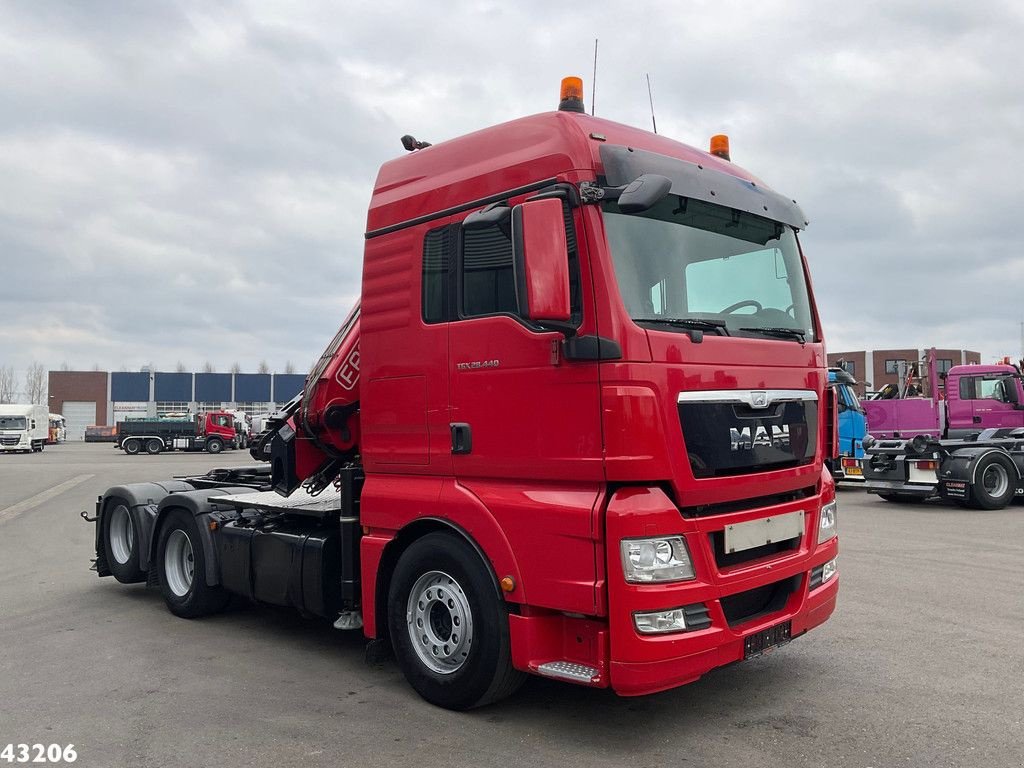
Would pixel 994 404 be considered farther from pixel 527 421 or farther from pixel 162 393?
pixel 162 393

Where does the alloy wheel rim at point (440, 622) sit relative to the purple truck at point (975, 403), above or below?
below

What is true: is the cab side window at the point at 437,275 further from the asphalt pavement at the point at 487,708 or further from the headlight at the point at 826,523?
the headlight at the point at 826,523

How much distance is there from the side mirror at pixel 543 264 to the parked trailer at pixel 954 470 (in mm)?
13337

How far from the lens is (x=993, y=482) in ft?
49.0

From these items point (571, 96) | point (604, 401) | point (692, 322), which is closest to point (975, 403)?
point (692, 322)

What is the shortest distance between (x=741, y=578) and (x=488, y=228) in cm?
225

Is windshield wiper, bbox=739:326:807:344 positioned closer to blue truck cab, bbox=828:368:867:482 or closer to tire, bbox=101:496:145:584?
tire, bbox=101:496:145:584

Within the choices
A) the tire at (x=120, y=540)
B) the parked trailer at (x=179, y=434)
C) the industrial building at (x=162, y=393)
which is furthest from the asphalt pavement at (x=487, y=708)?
the industrial building at (x=162, y=393)

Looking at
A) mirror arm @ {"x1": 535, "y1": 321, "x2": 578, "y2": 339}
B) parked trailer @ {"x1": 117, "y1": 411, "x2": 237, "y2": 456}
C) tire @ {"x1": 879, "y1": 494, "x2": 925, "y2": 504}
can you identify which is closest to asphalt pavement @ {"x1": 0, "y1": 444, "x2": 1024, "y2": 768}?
mirror arm @ {"x1": 535, "y1": 321, "x2": 578, "y2": 339}

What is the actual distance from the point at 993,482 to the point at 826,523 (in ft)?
39.0

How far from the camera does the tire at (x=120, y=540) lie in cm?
781

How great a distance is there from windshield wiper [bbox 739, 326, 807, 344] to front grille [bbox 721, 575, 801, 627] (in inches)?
53.9

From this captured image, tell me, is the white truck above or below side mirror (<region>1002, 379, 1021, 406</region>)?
below

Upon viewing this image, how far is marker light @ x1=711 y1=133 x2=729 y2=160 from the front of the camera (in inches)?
227
